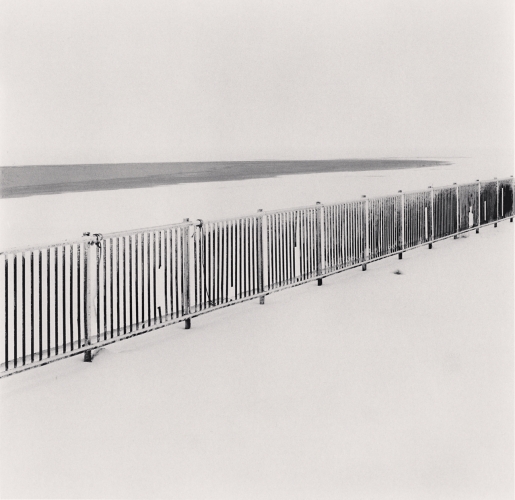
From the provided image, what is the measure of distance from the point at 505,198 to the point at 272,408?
13226mm

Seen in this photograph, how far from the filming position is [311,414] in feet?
15.8

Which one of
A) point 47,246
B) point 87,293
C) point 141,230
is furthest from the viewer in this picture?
point 141,230

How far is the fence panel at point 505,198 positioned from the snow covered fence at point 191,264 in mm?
3814

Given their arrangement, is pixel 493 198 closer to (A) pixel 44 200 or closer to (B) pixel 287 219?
(B) pixel 287 219

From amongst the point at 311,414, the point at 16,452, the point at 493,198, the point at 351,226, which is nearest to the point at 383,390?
the point at 311,414

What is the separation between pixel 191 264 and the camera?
7633 mm

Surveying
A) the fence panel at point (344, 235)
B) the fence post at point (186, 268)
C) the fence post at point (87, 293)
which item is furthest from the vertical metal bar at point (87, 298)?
the fence panel at point (344, 235)

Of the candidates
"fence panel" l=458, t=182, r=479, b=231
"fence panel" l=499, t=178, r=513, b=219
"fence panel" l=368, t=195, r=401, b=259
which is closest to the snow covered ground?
"fence panel" l=368, t=195, r=401, b=259

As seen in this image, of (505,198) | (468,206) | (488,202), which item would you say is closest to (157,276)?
(468,206)

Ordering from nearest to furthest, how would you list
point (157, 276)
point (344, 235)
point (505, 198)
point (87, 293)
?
point (87, 293) → point (157, 276) → point (344, 235) → point (505, 198)

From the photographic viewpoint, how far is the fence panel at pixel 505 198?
1633cm

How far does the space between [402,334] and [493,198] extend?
993 cm

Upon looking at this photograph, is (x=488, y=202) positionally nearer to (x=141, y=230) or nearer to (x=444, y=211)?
(x=444, y=211)

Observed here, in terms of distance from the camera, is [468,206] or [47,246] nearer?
[47,246]
